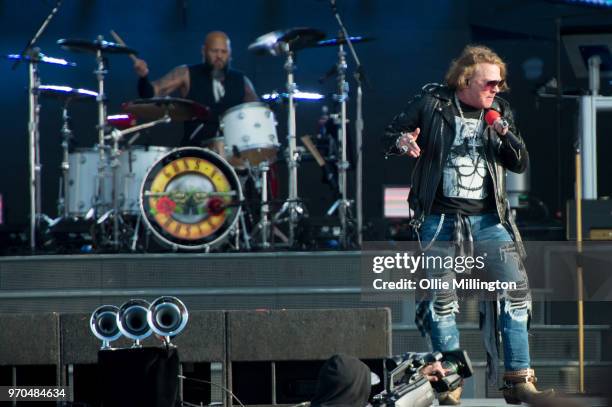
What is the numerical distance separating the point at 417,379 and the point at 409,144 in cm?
122

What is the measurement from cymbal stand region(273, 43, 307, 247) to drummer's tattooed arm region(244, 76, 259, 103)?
0.61 metres

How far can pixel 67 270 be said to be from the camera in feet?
29.3

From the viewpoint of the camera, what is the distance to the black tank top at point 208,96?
1155cm

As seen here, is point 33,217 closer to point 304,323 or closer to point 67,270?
point 67,270

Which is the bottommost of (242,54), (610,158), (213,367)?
(213,367)

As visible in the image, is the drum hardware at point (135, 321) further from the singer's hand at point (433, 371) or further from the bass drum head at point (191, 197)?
the bass drum head at point (191, 197)

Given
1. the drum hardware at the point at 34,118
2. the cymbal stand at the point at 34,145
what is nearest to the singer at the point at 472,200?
the cymbal stand at the point at 34,145

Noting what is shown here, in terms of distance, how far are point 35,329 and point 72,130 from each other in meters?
5.99

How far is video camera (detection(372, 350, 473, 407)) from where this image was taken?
5.49m

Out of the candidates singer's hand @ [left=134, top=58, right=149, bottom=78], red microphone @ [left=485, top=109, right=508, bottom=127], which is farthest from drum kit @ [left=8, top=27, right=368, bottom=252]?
red microphone @ [left=485, top=109, right=508, bottom=127]

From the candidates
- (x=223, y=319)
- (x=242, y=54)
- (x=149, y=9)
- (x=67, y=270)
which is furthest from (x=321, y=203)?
(x=223, y=319)

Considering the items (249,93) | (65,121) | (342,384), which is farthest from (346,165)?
(342,384)

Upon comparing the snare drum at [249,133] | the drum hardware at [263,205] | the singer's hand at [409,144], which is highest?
the snare drum at [249,133]

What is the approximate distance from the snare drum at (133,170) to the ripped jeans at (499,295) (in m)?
4.74
